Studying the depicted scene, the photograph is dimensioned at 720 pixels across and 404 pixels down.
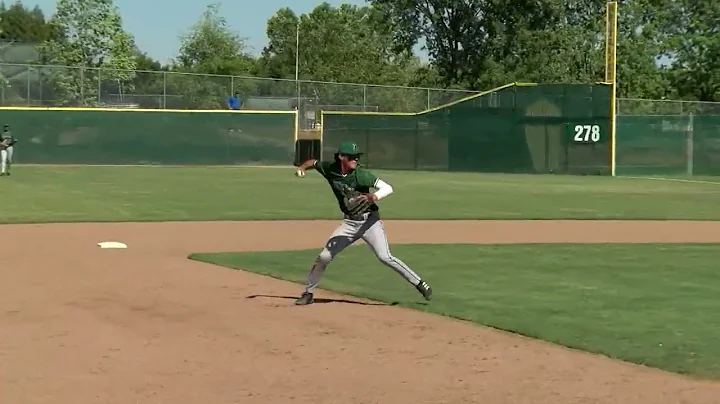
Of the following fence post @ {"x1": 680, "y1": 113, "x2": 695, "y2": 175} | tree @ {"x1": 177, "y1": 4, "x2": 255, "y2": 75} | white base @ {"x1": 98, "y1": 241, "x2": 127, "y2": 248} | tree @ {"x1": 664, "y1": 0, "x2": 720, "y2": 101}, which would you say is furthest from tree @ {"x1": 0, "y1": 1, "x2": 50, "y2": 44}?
white base @ {"x1": 98, "y1": 241, "x2": 127, "y2": 248}

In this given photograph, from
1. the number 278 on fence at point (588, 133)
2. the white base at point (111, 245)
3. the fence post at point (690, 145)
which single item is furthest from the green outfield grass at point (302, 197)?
the fence post at point (690, 145)

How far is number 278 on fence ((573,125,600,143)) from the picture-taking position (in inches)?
1635

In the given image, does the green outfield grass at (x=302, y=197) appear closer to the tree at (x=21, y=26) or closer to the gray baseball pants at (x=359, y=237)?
the gray baseball pants at (x=359, y=237)

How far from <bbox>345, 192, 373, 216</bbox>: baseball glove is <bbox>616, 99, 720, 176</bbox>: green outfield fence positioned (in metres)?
33.7

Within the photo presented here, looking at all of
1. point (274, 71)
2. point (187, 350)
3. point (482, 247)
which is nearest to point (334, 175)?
Result: point (187, 350)

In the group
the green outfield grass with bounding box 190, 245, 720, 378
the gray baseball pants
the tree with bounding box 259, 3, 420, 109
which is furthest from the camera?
the tree with bounding box 259, 3, 420, 109

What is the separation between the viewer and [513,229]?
19828 mm

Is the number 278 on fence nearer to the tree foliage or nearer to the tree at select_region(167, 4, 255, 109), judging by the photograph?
the tree foliage

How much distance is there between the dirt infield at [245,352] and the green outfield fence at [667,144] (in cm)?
3168

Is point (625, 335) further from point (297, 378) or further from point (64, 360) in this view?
point (64, 360)

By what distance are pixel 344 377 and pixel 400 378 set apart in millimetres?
394

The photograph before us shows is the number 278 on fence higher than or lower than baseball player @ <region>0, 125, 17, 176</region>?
higher

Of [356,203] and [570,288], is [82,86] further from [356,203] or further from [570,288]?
[356,203]

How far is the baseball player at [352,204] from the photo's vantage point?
10.0 meters
